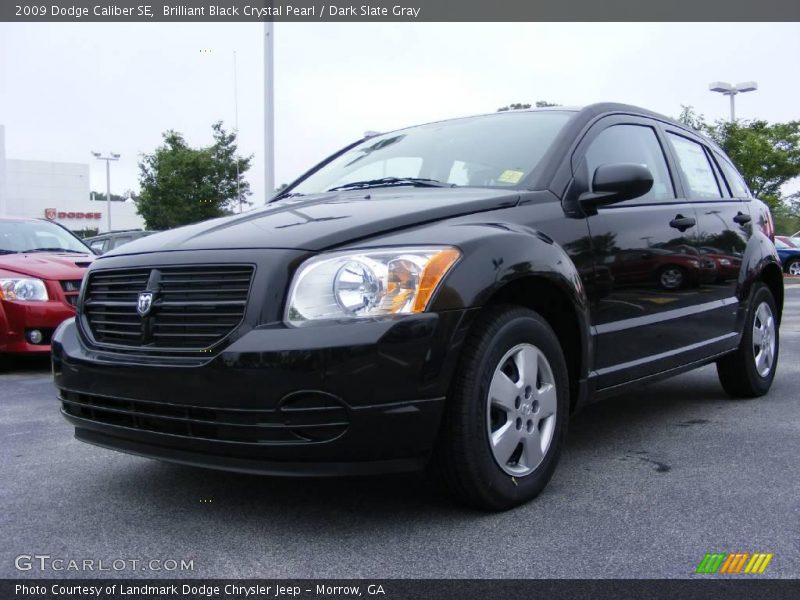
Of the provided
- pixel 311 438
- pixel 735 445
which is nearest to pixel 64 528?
pixel 311 438

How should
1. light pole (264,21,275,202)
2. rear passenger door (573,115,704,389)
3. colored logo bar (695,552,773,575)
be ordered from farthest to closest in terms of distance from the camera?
1. light pole (264,21,275,202)
2. rear passenger door (573,115,704,389)
3. colored logo bar (695,552,773,575)

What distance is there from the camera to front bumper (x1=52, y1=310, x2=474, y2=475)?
2.55 meters

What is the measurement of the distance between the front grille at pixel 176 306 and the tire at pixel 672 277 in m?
2.13

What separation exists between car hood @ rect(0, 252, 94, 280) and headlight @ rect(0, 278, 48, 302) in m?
0.07

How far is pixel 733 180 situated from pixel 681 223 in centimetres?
142

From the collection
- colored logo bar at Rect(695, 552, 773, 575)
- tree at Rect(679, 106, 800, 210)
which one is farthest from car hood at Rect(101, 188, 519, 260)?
tree at Rect(679, 106, 800, 210)

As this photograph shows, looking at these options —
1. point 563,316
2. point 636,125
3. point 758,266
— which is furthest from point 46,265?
point 758,266

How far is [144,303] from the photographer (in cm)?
291

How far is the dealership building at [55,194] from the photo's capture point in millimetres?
64938

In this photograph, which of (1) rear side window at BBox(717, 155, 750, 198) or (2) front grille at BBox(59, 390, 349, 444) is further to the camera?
(1) rear side window at BBox(717, 155, 750, 198)

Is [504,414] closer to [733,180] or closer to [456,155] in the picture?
[456,155]

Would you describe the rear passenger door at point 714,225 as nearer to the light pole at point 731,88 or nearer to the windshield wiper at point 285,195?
the windshield wiper at point 285,195

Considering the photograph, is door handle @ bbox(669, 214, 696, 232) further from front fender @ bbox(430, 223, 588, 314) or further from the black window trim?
front fender @ bbox(430, 223, 588, 314)

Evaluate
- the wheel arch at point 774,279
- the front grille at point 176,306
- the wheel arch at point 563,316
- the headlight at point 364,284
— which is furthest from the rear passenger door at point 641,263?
the front grille at point 176,306
